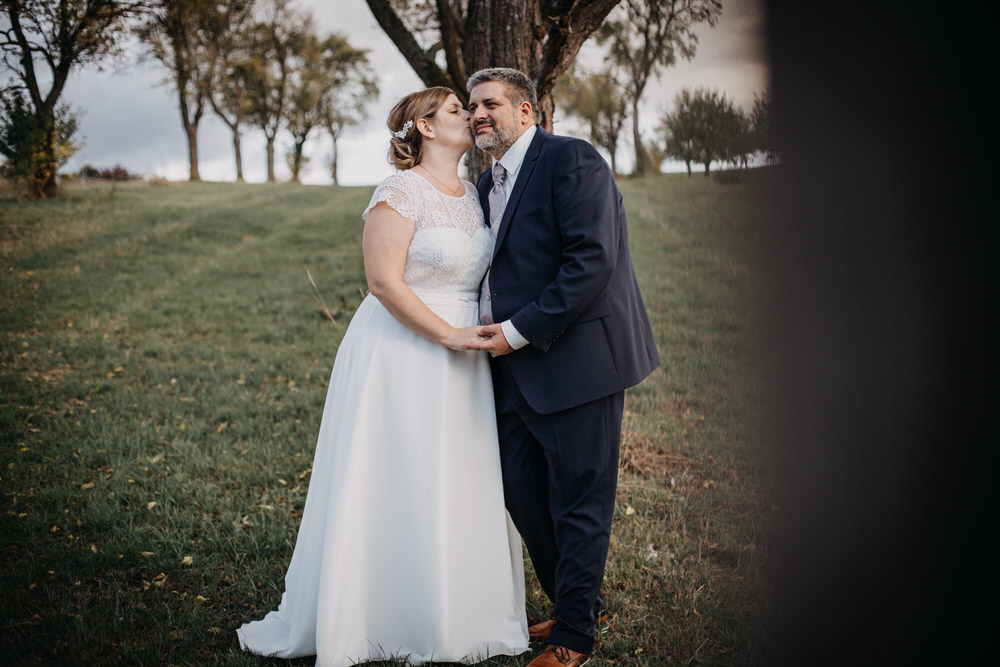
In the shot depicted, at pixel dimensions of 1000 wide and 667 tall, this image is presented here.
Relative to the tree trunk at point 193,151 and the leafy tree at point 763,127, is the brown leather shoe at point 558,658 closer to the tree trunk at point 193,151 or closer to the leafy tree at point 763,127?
the leafy tree at point 763,127

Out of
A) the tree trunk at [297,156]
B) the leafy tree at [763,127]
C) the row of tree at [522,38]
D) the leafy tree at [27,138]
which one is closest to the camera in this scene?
the leafy tree at [763,127]

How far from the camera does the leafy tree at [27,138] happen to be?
6.55 metres

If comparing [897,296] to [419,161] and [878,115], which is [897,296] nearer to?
[878,115]

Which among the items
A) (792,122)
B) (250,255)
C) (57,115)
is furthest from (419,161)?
(250,255)

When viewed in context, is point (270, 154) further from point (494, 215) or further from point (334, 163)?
point (494, 215)

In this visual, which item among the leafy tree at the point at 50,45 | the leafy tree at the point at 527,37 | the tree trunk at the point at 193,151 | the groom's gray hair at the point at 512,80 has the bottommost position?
the groom's gray hair at the point at 512,80

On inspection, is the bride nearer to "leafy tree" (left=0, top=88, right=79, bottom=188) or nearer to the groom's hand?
the groom's hand

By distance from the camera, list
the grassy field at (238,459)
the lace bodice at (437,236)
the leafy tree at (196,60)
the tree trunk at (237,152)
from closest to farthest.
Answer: the grassy field at (238,459)
the lace bodice at (437,236)
the leafy tree at (196,60)
the tree trunk at (237,152)

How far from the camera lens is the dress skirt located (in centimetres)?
263

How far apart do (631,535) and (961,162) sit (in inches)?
140

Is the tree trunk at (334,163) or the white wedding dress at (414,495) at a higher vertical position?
the tree trunk at (334,163)

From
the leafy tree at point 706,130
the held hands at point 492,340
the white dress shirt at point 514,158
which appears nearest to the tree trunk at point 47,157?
the white dress shirt at point 514,158

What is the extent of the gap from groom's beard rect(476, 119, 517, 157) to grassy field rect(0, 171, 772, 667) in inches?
22.7

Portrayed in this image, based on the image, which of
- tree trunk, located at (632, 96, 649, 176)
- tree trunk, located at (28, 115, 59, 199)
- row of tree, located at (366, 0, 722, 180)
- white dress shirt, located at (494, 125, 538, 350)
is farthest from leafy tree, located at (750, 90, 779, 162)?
tree trunk, located at (28, 115, 59, 199)
